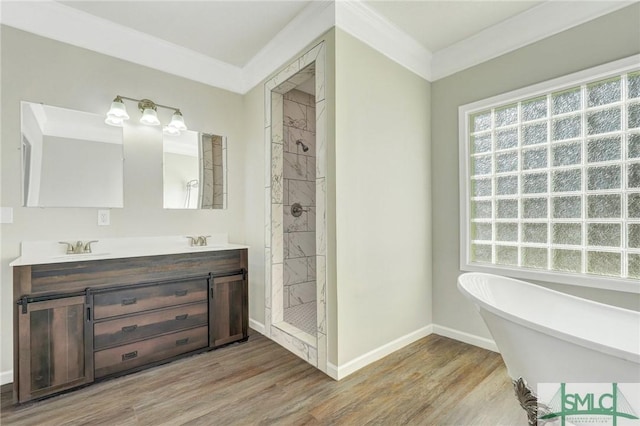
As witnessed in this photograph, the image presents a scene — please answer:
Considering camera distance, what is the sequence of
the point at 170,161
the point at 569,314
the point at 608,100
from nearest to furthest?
the point at 569,314 → the point at 608,100 → the point at 170,161

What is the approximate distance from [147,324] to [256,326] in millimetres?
1116

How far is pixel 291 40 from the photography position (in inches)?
100

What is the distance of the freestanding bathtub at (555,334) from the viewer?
1.16 m

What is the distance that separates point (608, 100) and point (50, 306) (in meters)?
4.03

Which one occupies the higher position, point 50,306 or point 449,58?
point 449,58

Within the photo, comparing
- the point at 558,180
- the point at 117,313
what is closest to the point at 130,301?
the point at 117,313

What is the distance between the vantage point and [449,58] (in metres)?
2.87

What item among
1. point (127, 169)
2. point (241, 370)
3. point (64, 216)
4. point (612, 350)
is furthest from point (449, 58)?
point (64, 216)

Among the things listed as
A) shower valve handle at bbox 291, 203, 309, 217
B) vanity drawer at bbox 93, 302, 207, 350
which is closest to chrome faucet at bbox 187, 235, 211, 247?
vanity drawer at bbox 93, 302, 207, 350

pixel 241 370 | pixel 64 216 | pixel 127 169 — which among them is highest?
pixel 127 169

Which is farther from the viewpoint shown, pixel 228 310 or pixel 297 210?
pixel 297 210

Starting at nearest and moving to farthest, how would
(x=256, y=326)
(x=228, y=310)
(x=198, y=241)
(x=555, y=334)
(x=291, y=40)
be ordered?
(x=555, y=334), (x=291, y=40), (x=228, y=310), (x=198, y=241), (x=256, y=326)

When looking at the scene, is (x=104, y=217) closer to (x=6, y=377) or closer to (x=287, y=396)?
(x=6, y=377)

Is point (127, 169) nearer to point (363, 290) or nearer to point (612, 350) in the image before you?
point (363, 290)
